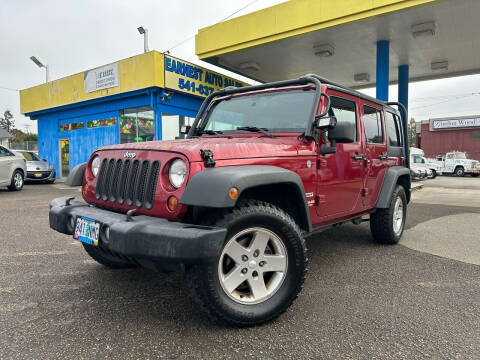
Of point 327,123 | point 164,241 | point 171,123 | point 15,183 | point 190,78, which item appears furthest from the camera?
point 171,123

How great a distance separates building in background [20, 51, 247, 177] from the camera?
1262 cm

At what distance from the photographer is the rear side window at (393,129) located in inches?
186

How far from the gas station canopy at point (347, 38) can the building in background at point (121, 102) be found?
1283 millimetres

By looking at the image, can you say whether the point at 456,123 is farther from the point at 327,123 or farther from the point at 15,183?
the point at 327,123

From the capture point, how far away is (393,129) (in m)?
4.98

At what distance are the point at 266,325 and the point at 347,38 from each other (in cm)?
1069

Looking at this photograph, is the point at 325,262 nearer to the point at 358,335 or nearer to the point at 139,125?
the point at 358,335

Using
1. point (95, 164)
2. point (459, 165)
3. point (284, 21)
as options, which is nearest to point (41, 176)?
point (284, 21)

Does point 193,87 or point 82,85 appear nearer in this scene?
point 193,87

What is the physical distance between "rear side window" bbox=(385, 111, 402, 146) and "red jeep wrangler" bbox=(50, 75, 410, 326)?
3.75 ft

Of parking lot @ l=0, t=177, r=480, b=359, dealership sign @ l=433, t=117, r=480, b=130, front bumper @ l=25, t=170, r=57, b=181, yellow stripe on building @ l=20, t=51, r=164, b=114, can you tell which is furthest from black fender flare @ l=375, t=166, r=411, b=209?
dealership sign @ l=433, t=117, r=480, b=130

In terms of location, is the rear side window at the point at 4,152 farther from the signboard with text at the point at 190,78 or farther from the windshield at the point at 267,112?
the windshield at the point at 267,112

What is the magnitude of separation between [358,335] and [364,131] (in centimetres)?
242

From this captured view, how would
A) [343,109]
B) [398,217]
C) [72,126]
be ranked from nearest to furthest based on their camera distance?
[343,109]
[398,217]
[72,126]
